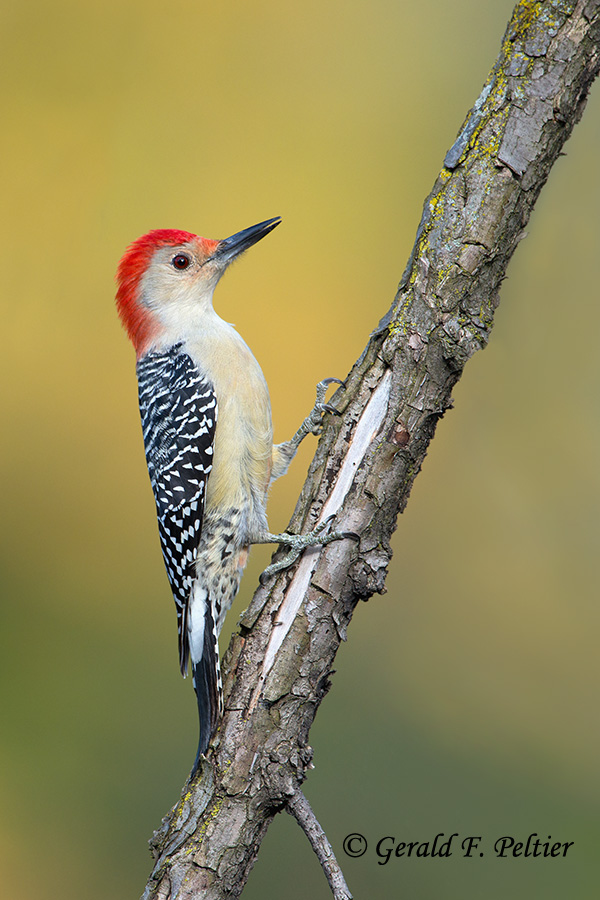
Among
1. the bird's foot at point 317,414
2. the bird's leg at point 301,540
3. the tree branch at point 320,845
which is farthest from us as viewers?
the bird's foot at point 317,414

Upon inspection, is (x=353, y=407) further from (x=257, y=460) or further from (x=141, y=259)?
(x=141, y=259)

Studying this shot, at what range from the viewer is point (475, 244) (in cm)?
205

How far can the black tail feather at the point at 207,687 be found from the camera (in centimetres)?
228

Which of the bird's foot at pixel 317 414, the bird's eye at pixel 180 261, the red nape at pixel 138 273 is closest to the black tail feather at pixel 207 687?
the bird's foot at pixel 317 414

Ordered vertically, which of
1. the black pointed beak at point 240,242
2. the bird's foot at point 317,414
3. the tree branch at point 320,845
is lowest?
the tree branch at point 320,845

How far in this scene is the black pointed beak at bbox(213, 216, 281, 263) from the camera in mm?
3193

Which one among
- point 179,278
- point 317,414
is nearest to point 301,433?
point 317,414

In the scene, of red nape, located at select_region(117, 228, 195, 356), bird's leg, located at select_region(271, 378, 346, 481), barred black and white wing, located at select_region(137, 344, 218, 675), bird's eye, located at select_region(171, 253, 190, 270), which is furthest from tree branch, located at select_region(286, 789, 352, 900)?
bird's eye, located at select_region(171, 253, 190, 270)

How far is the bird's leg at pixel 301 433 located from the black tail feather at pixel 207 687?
70cm

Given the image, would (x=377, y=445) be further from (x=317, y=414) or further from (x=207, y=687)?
(x=207, y=687)

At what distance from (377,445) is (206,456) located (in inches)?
35.8

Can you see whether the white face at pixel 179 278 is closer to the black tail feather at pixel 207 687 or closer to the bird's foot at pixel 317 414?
the bird's foot at pixel 317 414

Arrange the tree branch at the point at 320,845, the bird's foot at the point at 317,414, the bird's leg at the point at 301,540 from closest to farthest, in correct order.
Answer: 1. the tree branch at the point at 320,845
2. the bird's leg at the point at 301,540
3. the bird's foot at the point at 317,414

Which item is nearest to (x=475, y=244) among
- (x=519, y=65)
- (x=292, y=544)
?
(x=519, y=65)
